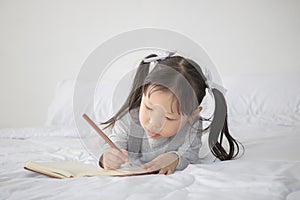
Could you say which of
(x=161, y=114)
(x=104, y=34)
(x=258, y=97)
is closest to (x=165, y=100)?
(x=161, y=114)

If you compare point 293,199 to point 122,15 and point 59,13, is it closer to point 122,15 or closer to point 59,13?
→ point 122,15

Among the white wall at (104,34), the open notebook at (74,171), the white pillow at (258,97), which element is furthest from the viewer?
the white wall at (104,34)

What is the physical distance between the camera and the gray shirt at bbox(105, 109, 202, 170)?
107cm

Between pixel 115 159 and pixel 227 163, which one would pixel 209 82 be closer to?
pixel 227 163

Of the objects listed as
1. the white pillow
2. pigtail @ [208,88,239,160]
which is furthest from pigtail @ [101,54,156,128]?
the white pillow

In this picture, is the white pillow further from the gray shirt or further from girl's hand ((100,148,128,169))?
girl's hand ((100,148,128,169))

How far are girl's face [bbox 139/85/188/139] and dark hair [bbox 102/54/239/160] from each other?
20 millimetres

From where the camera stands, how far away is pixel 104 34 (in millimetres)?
2750

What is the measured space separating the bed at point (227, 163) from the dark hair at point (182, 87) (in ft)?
0.40

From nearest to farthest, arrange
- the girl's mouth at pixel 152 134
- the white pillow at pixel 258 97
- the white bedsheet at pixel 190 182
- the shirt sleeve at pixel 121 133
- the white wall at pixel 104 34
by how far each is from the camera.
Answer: the white bedsheet at pixel 190 182 < the girl's mouth at pixel 152 134 < the shirt sleeve at pixel 121 133 < the white pillow at pixel 258 97 < the white wall at pixel 104 34

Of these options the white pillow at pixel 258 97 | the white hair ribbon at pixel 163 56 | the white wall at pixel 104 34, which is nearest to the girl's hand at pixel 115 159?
the white hair ribbon at pixel 163 56

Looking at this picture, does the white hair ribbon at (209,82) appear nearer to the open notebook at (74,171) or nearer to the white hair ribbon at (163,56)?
the white hair ribbon at (163,56)

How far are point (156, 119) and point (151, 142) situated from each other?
105mm

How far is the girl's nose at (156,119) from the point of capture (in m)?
1.00
